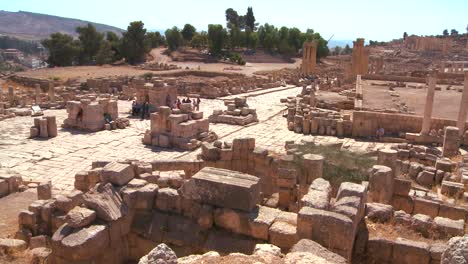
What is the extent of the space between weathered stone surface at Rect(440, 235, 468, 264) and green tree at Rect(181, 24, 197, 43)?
71.8 metres

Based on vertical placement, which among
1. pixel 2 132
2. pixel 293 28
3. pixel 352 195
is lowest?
pixel 2 132

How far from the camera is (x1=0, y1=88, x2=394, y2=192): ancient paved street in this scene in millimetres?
15891

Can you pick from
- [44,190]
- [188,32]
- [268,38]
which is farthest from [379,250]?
[188,32]

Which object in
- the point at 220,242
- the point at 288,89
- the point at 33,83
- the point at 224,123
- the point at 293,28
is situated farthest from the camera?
the point at 293,28

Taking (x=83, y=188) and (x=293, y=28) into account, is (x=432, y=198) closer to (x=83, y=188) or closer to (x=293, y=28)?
(x=83, y=188)

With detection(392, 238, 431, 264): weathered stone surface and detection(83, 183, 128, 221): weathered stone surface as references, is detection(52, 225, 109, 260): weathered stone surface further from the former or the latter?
detection(392, 238, 431, 264): weathered stone surface

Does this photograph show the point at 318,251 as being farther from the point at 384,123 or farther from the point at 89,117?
the point at 89,117

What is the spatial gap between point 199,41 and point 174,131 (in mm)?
51170

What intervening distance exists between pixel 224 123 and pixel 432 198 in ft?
50.4

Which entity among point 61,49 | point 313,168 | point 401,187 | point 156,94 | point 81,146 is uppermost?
point 61,49

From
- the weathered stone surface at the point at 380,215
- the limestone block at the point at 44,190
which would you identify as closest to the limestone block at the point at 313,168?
the weathered stone surface at the point at 380,215

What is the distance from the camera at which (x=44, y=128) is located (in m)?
20.6

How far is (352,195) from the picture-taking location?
25.0 ft

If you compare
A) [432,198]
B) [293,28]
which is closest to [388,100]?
[432,198]
